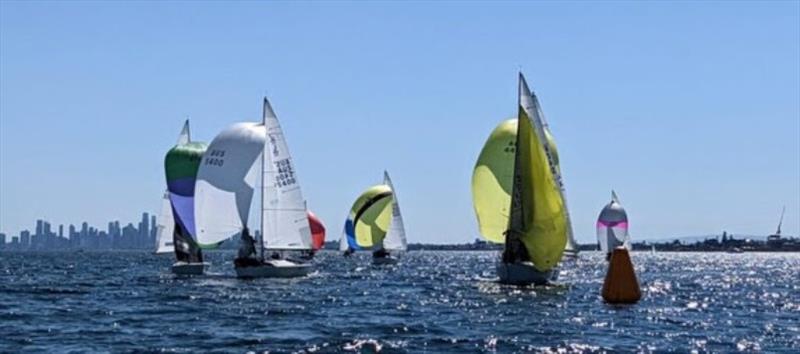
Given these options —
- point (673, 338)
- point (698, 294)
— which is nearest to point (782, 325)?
point (673, 338)

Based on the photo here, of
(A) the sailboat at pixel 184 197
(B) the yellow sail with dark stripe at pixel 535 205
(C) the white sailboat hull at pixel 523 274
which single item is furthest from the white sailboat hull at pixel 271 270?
(B) the yellow sail with dark stripe at pixel 535 205

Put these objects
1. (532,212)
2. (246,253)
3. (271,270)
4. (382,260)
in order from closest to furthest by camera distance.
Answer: (532,212) < (271,270) < (246,253) < (382,260)

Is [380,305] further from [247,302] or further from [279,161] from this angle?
[279,161]

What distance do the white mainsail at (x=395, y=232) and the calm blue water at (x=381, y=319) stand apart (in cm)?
5486

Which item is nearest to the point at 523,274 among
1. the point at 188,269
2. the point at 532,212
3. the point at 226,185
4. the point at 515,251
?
the point at 515,251

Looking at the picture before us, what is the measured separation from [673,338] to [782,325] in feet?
20.9

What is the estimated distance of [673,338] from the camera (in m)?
31.1

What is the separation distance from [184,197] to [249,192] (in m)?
→ 7.01

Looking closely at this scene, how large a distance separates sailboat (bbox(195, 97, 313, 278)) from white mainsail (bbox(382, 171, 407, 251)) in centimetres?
4845

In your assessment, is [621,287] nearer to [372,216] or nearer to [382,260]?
[382,260]

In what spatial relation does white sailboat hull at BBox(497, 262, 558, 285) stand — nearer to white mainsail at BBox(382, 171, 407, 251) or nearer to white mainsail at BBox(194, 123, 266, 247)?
white mainsail at BBox(194, 123, 266, 247)

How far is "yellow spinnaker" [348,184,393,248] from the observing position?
10969cm

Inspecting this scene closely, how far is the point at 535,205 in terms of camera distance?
51.9 metres

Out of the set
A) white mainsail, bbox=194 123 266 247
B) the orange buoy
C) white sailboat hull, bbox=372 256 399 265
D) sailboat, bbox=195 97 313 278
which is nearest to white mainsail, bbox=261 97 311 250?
sailboat, bbox=195 97 313 278
